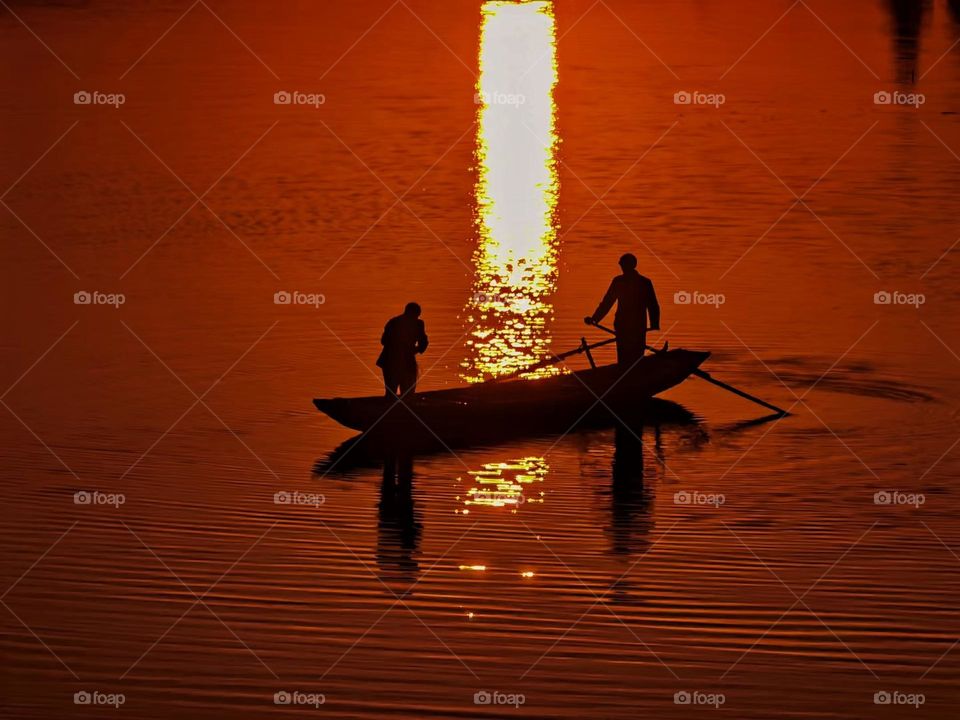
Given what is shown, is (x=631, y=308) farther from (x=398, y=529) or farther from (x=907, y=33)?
(x=907, y=33)

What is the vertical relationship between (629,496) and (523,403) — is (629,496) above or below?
below

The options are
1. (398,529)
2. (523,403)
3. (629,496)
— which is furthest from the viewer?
(523,403)

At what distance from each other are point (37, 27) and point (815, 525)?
51381 millimetres

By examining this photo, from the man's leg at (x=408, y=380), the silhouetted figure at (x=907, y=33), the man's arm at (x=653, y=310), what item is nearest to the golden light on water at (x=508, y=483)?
the man's leg at (x=408, y=380)

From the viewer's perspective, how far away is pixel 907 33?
6162 centimetres

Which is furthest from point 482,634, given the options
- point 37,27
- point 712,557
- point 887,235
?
point 37,27

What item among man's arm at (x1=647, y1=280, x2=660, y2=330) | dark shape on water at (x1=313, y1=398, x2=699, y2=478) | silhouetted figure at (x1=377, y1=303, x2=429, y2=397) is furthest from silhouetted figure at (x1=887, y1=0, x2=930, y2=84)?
silhouetted figure at (x1=377, y1=303, x2=429, y2=397)

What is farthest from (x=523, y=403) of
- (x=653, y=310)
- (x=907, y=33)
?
(x=907, y=33)

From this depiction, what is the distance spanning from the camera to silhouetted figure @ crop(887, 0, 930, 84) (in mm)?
51344

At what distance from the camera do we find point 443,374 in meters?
20.0

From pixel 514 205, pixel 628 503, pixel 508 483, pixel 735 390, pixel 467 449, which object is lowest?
pixel 628 503

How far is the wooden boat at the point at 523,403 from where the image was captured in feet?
56.2

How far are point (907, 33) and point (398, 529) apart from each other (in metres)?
50.4

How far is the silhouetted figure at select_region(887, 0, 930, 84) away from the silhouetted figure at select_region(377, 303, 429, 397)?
3451 cm
